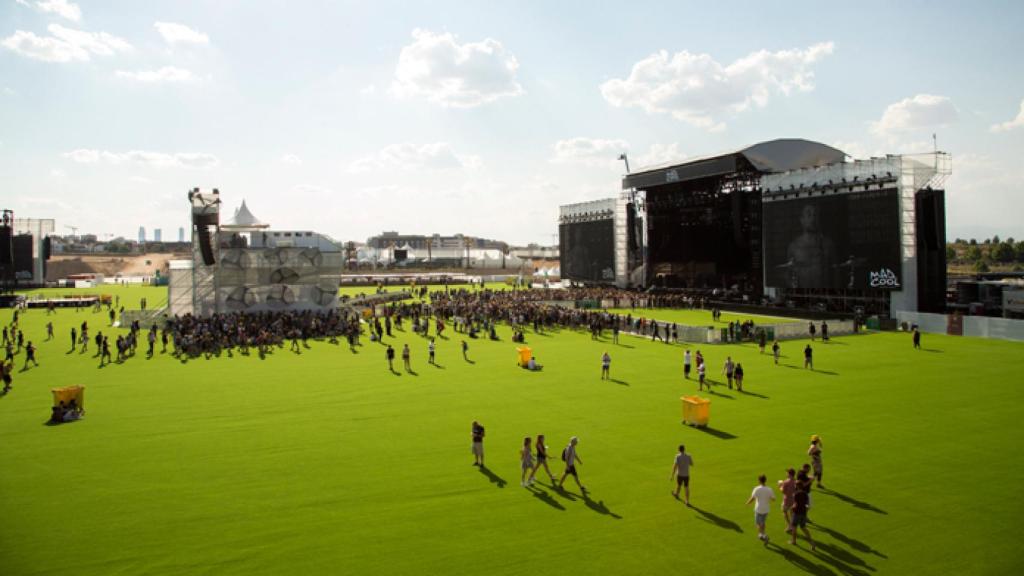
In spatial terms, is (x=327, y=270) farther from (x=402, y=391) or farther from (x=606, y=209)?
(x=606, y=209)

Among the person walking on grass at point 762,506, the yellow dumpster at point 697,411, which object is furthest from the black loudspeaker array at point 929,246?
the person walking on grass at point 762,506

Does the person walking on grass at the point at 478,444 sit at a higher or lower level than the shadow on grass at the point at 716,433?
higher

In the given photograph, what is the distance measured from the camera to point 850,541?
978 centimetres

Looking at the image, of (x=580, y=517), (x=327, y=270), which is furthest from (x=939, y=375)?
(x=327, y=270)

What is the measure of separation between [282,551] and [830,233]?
40471 mm

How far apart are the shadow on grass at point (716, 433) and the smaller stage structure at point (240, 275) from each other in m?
32.8

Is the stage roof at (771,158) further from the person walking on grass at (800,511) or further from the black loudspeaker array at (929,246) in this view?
the person walking on grass at (800,511)

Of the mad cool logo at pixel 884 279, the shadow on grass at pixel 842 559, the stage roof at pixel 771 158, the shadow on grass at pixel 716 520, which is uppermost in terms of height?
the stage roof at pixel 771 158

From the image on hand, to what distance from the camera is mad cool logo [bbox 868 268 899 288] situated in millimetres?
37819

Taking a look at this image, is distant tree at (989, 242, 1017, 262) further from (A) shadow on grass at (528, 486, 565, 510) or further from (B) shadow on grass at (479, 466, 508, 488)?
(A) shadow on grass at (528, 486, 565, 510)

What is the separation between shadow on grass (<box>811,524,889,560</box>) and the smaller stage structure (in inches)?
1489

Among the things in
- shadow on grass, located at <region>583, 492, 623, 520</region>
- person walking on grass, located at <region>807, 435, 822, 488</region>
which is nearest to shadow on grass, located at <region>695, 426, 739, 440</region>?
person walking on grass, located at <region>807, 435, 822, 488</region>

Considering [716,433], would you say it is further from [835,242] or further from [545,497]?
[835,242]

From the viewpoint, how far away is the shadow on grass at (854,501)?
35.7 feet
